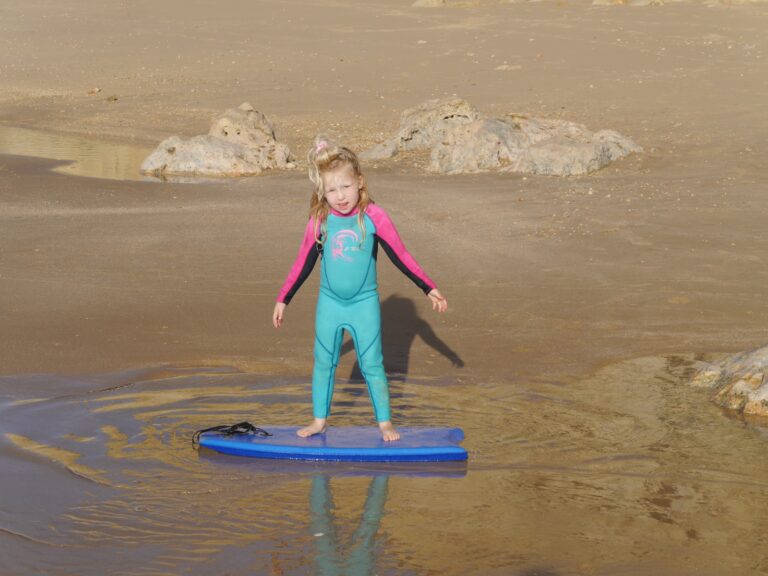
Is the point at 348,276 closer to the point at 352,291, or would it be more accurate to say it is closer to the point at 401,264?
the point at 352,291

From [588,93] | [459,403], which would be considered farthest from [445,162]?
[459,403]

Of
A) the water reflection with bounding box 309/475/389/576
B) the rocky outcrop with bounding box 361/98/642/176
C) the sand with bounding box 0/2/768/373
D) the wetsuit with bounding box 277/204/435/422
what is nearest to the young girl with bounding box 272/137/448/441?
the wetsuit with bounding box 277/204/435/422

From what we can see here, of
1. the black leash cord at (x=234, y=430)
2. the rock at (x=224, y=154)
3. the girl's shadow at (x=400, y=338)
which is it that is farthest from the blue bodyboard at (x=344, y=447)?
the rock at (x=224, y=154)

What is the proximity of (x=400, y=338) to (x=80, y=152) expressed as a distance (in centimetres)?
925

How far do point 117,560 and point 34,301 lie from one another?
4.27 metres

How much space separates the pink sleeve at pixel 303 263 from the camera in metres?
5.96

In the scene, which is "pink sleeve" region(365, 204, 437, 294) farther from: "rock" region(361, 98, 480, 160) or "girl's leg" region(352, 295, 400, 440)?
"rock" region(361, 98, 480, 160)

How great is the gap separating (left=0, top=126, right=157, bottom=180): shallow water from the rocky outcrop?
2.83 m

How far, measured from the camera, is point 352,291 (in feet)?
19.5

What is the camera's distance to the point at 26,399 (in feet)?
21.0

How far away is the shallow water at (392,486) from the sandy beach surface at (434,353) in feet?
0.05

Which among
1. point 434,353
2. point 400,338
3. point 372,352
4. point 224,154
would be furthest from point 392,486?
point 224,154

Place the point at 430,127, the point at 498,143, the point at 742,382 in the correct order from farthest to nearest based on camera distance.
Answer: the point at 430,127, the point at 498,143, the point at 742,382

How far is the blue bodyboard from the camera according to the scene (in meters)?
5.60
